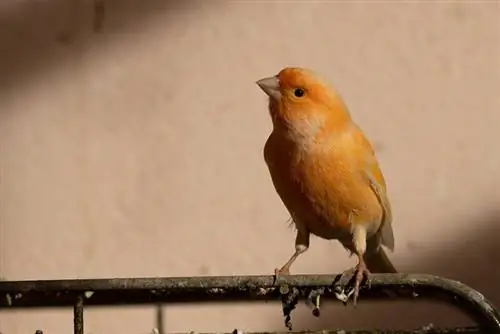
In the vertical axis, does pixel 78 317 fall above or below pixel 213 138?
below

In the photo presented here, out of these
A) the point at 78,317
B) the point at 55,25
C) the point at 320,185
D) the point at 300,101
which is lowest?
the point at 78,317

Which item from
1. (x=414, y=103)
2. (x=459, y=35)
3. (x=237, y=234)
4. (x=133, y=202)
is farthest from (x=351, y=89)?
(x=133, y=202)

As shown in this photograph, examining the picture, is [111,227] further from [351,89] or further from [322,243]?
[351,89]

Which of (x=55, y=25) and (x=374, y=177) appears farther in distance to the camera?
(x=55, y=25)

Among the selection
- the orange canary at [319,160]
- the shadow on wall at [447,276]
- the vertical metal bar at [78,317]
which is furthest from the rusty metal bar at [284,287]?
the shadow on wall at [447,276]

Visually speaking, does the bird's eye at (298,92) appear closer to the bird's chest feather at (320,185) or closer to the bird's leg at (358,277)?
the bird's chest feather at (320,185)

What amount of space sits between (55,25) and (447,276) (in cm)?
89

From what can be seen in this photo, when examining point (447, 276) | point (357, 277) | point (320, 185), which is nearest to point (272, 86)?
point (320, 185)

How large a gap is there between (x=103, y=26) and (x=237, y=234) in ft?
1.58

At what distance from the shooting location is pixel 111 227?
5.01 ft

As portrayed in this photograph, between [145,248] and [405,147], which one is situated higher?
[405,147]

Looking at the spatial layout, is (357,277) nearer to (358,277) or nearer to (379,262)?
(358,277)

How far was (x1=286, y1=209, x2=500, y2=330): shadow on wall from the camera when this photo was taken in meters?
1.48

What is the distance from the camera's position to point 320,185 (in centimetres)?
107
